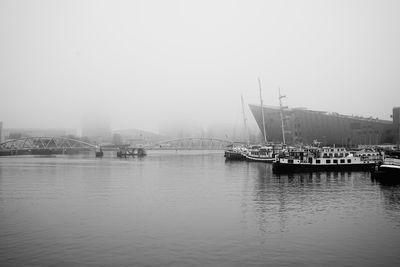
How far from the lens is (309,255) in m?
18.7

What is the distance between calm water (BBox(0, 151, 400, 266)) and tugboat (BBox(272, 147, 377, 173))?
1796 centimetres

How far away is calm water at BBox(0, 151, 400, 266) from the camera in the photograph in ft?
60.5

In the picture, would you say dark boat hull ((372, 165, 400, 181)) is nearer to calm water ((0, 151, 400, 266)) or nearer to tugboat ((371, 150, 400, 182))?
tugboat ((371, 150, 400, 182))

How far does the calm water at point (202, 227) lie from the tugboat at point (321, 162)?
58.9ft

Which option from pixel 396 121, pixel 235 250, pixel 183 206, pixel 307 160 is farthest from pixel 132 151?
pixel 235 250

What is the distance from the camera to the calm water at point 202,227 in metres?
18.4

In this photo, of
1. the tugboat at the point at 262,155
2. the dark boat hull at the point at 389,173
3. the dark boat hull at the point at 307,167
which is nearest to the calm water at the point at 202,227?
the dark boat hull at the point at 389,173

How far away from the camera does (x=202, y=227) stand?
952 inches

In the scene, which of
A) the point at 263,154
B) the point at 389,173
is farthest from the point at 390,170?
the point at 263,154

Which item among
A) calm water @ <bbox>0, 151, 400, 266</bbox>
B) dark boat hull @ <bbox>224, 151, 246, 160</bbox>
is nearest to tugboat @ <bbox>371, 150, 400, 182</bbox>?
calm water @ <bbox>0, 151, 400, 266</bbox>

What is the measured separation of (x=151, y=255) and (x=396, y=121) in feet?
380

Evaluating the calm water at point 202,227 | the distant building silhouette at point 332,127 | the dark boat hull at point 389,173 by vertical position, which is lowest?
the calm water at point 202,227

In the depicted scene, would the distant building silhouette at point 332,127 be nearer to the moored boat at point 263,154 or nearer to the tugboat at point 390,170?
the moored boat at point 263,154

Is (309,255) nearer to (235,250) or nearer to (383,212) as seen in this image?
(235,250)
